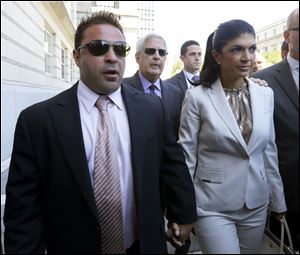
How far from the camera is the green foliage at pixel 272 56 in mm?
1723

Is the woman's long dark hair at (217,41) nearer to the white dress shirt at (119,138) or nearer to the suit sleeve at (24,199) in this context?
the white dress shirt at (119,138)

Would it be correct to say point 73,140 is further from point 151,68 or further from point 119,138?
point 151,68

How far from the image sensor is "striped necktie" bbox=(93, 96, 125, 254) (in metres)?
1.52

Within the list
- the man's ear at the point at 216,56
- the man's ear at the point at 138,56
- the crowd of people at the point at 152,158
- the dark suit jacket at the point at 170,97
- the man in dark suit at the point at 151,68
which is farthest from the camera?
the man's ear at the point at 138,56

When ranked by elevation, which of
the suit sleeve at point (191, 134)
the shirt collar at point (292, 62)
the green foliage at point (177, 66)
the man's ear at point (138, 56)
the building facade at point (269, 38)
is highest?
the man's ear at point (138, 56)

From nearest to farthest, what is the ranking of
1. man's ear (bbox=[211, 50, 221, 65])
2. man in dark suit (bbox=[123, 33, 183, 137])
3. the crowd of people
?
the crowd of people → man's ear (bbox=[211, 50, 221, 65]) → man in dark suit (bbox=[123, 33, 183, 137])

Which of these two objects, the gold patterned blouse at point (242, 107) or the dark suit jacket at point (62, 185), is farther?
the gold patterned blouse at point (242, 107)

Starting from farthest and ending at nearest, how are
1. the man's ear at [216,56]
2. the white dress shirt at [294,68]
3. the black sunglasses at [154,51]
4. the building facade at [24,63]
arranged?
1. the building facade at [24,63]
2. the black sunglasses at [154,51]
3. the man's ear at [216,56]
4. the white dress shirt at [294,68]

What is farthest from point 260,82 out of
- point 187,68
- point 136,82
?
point 136,82

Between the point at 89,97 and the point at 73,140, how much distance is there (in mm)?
222

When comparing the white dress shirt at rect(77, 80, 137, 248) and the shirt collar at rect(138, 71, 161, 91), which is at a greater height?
the shirt collar at rect(138, 71, 161, 91)

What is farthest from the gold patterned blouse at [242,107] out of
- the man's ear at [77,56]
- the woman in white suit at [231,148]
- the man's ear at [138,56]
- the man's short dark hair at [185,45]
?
the man's ear at [138,56]

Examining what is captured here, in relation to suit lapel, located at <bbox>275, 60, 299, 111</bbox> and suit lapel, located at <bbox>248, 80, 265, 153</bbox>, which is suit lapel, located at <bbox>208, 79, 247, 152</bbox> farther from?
suit lapel, located at <bbox>275, 60, 299, 111</bbox>

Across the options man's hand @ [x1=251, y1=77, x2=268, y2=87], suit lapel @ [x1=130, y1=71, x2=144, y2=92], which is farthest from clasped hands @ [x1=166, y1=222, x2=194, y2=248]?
suit lapel @ [x1=130, y1=71, x2=144, y2=92]
